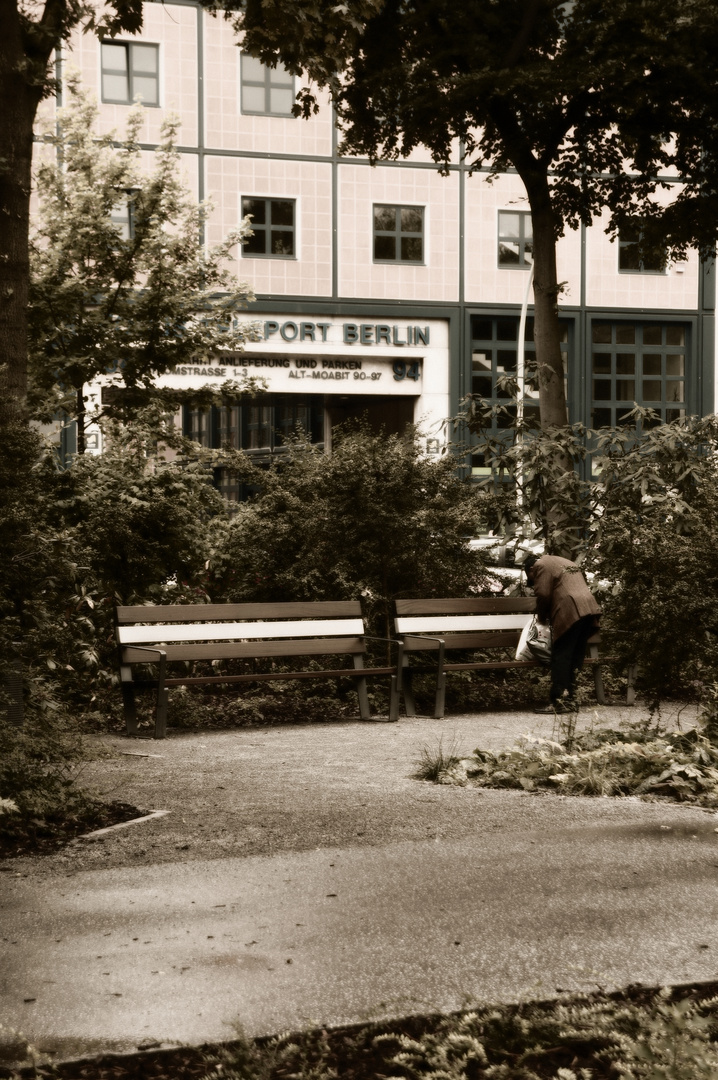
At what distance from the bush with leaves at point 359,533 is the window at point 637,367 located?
86.7 feet

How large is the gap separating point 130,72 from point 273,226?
5181 millimetres

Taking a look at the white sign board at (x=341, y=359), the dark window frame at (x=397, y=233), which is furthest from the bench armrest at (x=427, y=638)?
the dark window frame at (x=397, y=233)

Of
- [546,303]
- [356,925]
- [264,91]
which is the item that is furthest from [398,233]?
[356,925]

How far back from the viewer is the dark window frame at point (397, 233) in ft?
117

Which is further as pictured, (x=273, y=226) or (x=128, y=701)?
(x=273, y=226)

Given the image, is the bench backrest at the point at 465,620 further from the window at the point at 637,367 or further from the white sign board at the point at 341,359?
the window at the point at 637,367

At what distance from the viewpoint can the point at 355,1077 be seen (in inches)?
134

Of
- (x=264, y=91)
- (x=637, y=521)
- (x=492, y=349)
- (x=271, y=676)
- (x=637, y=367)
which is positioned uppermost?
(x=264, y=91)

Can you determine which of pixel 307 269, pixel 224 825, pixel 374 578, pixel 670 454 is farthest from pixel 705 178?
pixel 307 269

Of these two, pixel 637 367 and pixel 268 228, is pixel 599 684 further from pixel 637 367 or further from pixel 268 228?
pixel 637 367

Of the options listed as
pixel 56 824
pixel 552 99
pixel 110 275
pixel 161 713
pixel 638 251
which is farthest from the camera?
pixel 110 275

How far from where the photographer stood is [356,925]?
15.2ft

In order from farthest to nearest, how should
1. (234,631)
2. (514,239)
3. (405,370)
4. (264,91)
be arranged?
(514,239) < (405,370) < (264,91) < (234,631)

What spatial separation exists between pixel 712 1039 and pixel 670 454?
8962mm
